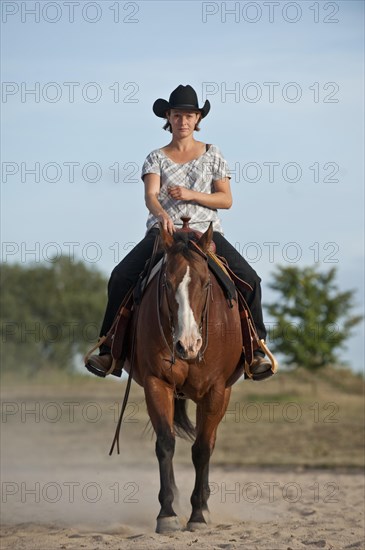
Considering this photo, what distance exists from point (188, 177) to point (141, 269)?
1.06 m

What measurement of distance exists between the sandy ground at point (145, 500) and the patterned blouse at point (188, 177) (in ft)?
10.1

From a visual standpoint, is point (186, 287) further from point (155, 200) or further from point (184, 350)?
point (155, 200)

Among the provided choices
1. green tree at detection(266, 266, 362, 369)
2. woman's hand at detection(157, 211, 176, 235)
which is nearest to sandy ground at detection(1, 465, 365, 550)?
woman's hand at detection(157, 211, 176, 235)

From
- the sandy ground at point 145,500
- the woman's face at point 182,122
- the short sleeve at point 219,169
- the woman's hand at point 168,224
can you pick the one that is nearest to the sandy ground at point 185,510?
the sandy ground at point 145,500

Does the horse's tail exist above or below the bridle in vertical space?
below

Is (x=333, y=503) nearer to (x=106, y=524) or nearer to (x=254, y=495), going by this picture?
(x=254, y=495)

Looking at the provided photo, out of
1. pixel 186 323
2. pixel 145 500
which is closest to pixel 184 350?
pixel 186 323

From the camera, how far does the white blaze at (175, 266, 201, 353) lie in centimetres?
860

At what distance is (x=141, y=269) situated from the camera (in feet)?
34.7

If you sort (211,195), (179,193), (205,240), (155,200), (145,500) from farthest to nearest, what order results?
(145,500) < (211,195) < (155,200) < (179,193) < (205,240)

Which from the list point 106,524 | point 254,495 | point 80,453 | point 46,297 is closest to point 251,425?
point 80,453

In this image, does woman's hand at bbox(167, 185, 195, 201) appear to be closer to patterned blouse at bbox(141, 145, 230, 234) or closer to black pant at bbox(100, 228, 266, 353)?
patterned blouse at bbox(141, 145, 230, 234)

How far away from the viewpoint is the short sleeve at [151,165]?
33.7 feet

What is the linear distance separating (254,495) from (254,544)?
5.65 meters
